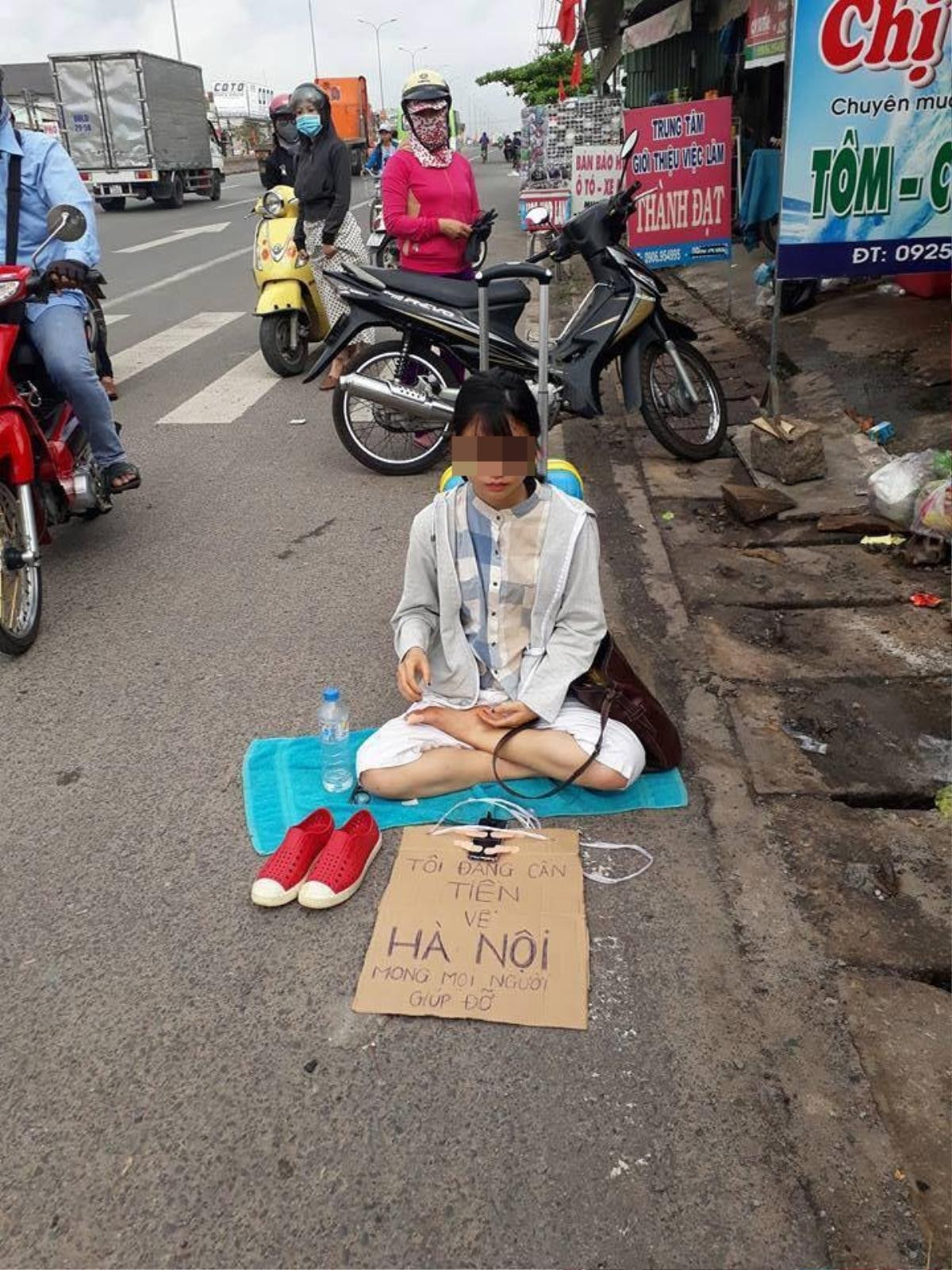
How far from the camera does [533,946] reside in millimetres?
2338

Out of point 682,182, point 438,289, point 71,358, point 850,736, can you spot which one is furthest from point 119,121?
point 850,736

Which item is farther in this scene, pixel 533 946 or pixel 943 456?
pixel 943 456

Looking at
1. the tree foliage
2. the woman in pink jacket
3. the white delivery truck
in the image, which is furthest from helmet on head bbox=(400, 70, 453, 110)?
the tree foliage

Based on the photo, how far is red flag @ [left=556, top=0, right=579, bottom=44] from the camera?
19.0 m

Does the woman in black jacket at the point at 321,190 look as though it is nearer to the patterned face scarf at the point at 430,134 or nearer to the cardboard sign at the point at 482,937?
the patterned face scarf at the point at 430,134

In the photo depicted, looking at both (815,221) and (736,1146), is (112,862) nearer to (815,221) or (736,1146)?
(736,1146)

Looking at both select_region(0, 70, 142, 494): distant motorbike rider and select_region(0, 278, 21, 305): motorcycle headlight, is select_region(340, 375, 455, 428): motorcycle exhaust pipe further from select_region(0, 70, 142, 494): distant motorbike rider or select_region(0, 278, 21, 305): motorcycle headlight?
select_region(0, 278, 21, 305): motorcycle headlight

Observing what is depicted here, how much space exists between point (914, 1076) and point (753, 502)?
11.0 ft

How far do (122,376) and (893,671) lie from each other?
271 inches

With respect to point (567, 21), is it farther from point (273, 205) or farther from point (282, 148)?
Result: point (273, 205)

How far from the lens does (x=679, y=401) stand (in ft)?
18.6

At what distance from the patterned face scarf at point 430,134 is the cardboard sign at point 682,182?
2.30 m

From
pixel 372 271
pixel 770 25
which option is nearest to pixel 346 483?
pixel 372 271

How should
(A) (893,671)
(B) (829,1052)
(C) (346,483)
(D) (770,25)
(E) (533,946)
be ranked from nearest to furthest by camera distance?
(B) (829,1052) < (E) (533,946) < (A) (893,671) < (C) (346,483) < (D) (770,25)
